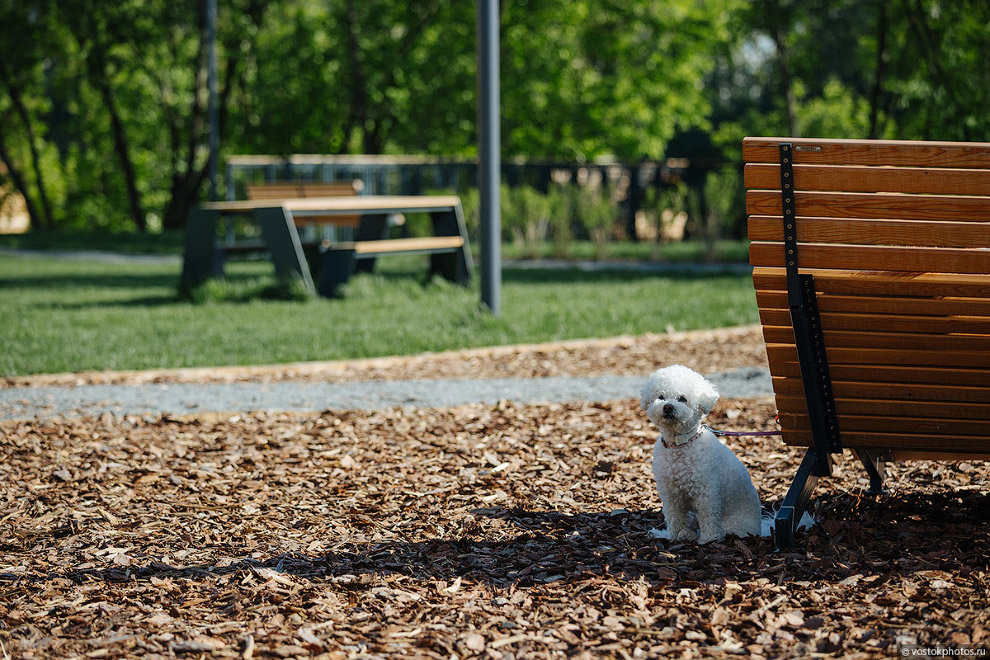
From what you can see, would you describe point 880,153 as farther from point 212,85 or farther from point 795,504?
point 212,85

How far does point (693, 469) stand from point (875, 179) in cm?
111

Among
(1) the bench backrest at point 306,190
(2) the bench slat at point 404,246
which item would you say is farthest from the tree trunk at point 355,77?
(2) the bench slat at point 404,246

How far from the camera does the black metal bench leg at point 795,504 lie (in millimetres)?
3545

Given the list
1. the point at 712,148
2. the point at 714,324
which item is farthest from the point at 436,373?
the point at 712,148

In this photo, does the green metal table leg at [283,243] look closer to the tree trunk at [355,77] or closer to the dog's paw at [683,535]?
the dog's paw at [683,535]

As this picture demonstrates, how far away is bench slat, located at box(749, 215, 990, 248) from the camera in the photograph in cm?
327

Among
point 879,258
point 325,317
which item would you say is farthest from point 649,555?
point 325,317

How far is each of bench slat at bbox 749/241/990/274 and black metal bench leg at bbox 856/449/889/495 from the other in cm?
81

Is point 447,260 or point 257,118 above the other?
point 257,118

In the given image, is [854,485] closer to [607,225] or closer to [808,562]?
[808,562]

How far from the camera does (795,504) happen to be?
361cm

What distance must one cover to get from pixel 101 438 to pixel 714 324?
556 cm

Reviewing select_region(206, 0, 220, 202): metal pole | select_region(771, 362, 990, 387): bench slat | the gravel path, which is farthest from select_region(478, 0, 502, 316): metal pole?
select_region(206, 0, 220, 202): metal pole

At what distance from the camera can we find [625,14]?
3050 centimetres
